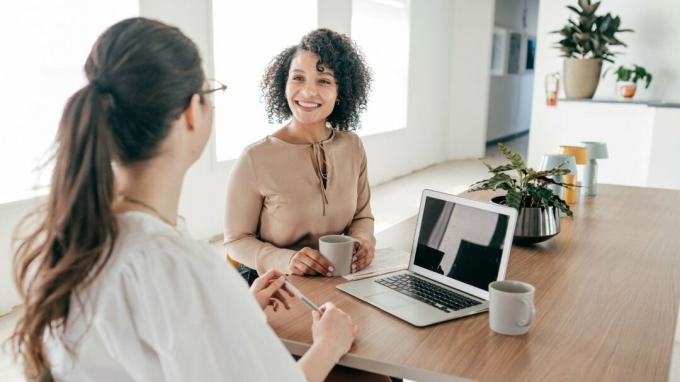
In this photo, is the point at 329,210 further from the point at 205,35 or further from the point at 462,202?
the point at 205,35

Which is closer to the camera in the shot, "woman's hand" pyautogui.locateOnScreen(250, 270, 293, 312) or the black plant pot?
"woman's hand" pyautogui.locateOnScreen(250, 270, 293, 312)

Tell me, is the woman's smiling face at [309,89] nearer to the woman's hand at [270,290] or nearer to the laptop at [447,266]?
the laptop at [447,266]

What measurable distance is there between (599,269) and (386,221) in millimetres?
3326

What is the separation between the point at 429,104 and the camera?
794 centimetres

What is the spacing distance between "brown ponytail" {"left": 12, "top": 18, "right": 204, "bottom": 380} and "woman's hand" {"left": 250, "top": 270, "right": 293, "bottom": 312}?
0.50 metres

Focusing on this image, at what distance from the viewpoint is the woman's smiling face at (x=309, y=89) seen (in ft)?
6.22

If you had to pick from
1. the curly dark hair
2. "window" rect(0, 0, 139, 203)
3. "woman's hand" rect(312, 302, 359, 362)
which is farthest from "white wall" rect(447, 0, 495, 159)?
"woman's hand" rect(312, 302, 359, 362)

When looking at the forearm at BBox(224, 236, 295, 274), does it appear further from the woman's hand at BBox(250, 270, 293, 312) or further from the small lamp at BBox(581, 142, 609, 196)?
the small lamp at BBox(581, 142, 609, 196)

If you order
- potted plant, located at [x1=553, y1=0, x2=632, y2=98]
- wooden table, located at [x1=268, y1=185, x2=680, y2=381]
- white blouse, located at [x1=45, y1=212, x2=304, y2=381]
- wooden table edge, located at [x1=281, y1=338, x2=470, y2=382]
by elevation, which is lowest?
wooden table edge, located at [x1=281, y1=338, x2=470, y2=382]

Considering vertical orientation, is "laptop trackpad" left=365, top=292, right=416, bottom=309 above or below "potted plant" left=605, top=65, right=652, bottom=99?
below

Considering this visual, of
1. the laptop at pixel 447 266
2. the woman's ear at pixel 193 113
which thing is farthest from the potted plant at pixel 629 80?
the woman's ear at pixel 193 113

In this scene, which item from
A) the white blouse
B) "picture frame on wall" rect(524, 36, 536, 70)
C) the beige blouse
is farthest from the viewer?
"picture frame on wall" rect(524, 36, 536, 70)

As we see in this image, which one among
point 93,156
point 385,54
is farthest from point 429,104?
point 93,156

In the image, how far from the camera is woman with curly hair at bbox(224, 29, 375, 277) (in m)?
1.75
